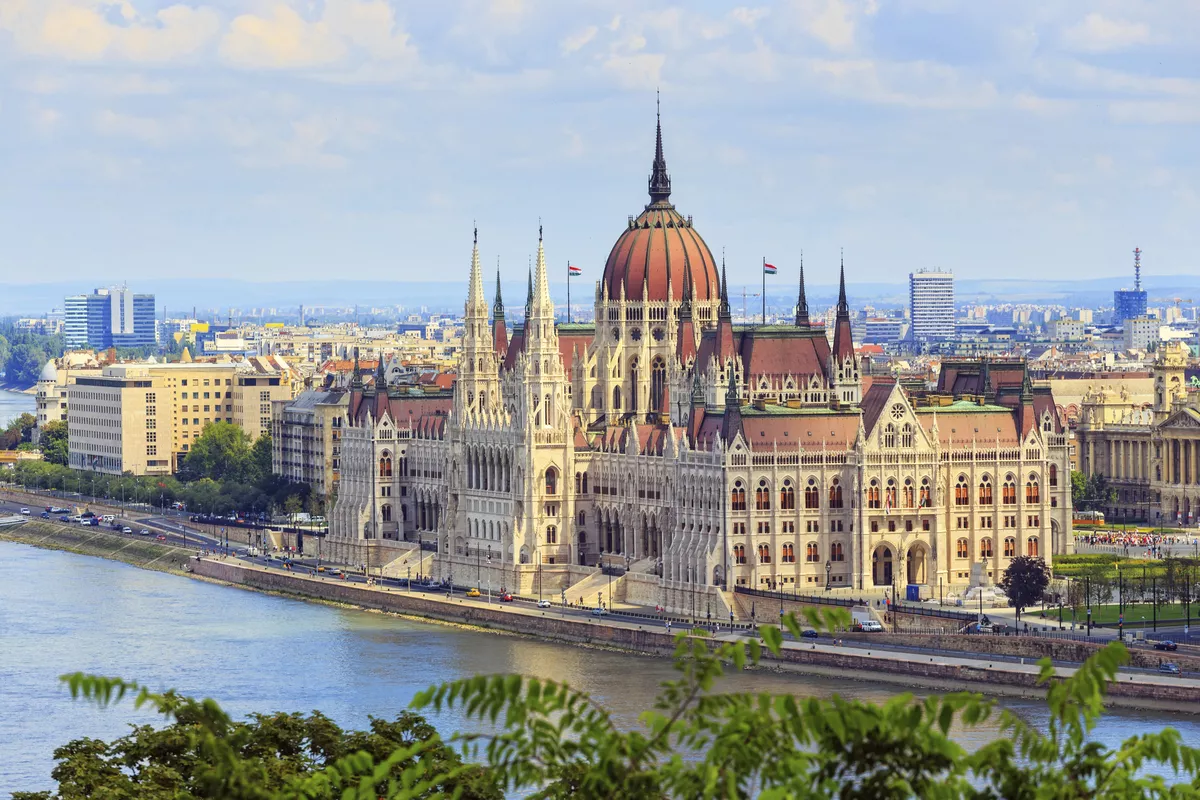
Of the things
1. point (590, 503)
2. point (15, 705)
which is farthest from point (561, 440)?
point (15, 705)

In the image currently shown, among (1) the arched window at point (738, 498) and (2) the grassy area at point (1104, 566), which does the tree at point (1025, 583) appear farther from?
(1) the arched window at point (738, 498)

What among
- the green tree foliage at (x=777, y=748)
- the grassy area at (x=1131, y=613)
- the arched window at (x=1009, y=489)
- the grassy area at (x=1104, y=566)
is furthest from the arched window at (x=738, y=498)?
the green tree foliage at (x=777, y=748)

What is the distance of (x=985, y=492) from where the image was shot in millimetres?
119688

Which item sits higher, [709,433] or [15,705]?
[709,433]

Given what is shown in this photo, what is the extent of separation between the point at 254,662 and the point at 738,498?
72.6 feet

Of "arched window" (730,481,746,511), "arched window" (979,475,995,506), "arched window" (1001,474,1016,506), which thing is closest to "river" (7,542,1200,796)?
"arched window" (730,481,746,511)

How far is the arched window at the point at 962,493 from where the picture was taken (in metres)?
119

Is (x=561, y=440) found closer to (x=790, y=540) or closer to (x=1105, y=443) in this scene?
(x=790, y=540)

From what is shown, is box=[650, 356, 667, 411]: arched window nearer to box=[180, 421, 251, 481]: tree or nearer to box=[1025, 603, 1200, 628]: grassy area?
box=[1025, 603, 1200, 628]: grassy area

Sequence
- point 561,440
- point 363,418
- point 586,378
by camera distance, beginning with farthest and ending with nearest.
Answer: point 363,418 → point 586,378 → point 561,440

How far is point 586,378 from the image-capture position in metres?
137

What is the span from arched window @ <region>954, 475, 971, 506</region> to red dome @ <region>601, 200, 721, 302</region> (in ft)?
70.3

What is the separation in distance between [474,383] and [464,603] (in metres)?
19.9

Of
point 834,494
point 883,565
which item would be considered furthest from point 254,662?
point 883,565
